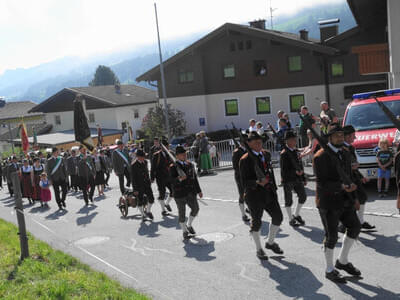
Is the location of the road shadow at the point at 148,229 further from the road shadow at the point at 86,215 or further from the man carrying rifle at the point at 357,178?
the man carrying rifle at the point at 357,178

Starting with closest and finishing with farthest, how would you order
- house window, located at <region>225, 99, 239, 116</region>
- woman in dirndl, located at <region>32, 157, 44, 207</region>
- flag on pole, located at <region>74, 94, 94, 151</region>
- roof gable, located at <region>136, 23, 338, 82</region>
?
woman in dirndl, located at <region>32, 157, 44, 207</region> < flag on pole, located at <region>74, 94, 94, 151</region> < roof gable, located at <region>136, 23, 338, 82</region> < house window, located at <region>225, 99, 239, 116</region>

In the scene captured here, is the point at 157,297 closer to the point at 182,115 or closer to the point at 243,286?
the point at 243,286

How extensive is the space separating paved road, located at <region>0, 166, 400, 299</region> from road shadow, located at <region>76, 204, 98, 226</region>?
0.37 feet

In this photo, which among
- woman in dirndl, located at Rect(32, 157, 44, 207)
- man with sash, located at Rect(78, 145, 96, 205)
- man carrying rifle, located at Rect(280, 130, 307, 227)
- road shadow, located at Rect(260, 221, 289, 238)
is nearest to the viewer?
road shadow, located at Rect(260, 221, 289, 238)

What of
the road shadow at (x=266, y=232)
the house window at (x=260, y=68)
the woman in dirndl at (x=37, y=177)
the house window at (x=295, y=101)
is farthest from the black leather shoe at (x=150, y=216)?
the house window at (x=260, y=68)

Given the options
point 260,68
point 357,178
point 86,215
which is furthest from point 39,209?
point 260,68

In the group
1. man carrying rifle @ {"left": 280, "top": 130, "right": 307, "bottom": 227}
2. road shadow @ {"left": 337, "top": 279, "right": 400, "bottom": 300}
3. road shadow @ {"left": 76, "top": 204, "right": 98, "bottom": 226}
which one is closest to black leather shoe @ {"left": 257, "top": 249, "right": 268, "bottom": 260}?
road shadow @ {"left": 337, "top": 279, "right": 400, "bottom": 300}

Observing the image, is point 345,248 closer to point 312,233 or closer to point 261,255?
point 261,255

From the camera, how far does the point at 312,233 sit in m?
8.61

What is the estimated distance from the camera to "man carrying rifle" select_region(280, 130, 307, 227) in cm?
893

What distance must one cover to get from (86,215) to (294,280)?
881cm

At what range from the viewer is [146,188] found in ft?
38.9

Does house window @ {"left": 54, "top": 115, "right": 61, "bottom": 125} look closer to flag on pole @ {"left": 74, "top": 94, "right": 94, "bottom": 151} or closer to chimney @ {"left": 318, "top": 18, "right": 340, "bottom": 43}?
chimney @ {"left": 318, "top": 18, "right": 340, "bottom": 43}

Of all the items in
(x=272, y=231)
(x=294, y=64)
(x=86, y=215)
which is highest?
(x=294, y=64)
